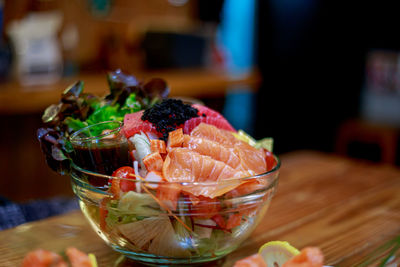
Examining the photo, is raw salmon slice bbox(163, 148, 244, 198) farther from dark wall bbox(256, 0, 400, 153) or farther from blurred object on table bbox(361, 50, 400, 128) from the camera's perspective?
dark wall bbox(256, 0, 400, 153)

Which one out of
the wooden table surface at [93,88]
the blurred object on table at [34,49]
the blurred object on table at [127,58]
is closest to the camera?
the wooden table surface at [93,88]

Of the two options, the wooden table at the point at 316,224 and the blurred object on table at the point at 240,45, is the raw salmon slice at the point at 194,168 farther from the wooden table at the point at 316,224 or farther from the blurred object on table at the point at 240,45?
the blurred object on table at the point at 240,45

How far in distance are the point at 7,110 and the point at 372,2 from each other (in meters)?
4.05

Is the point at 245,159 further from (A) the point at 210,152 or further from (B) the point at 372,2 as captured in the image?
(B) the point at 372,2

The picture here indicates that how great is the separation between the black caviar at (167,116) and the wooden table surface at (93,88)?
1.97 m

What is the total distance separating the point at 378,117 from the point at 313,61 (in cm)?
124

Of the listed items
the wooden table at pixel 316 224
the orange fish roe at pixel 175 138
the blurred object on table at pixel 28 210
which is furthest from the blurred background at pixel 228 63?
the orange fish roe at pixel 175 138

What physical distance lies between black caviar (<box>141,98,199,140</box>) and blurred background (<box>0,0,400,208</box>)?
6.57ft

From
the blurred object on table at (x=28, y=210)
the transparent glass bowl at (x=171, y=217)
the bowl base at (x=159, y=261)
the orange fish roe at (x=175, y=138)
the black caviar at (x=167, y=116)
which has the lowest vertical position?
the blurred object on table at (x=28, y=210)

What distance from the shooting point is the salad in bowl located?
0.79 metres

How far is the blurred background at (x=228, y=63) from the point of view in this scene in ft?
10.5

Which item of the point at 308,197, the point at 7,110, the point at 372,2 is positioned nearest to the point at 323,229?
the point at 308,197

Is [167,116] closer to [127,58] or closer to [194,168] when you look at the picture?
[194,168]

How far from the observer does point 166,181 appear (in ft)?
2.61
